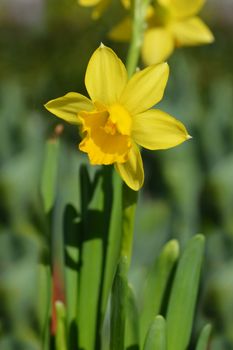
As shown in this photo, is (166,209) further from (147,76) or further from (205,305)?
(147,76)

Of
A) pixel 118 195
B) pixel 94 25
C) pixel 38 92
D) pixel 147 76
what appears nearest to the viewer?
pixel 147 76

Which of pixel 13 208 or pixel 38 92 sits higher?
pixel 38 92

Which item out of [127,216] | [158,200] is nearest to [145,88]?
[127,216]

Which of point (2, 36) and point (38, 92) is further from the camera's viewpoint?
point (2, 36)

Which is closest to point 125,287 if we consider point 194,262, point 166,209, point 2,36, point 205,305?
point 194,262

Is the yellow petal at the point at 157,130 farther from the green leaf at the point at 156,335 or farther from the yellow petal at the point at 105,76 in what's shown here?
the green leaf at the point at 156,335

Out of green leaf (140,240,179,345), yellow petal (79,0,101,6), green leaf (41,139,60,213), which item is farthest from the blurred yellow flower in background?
green leaf (140,240,179,345)

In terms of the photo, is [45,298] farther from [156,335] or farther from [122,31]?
[122,31]

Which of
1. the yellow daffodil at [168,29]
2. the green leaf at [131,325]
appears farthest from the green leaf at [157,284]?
the yellow daffodil at [168,29]

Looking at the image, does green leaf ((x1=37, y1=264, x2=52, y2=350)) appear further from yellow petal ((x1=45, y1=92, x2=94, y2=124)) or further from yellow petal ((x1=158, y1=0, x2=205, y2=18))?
yellow petal ((x1=158, y1=0, x2=205, y2=18))
